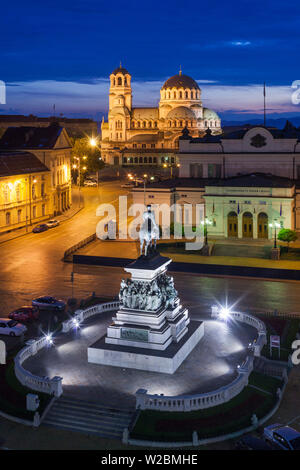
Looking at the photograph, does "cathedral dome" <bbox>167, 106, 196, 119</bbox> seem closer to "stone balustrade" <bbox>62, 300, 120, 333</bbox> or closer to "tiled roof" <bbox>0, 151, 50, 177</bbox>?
"tiled roof" <bbox>0, 151, 50, 177</bbox>

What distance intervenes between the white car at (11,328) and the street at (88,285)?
4.26 meters

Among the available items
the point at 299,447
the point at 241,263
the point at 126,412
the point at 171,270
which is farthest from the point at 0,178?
the point at 299,447

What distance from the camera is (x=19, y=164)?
75.9 meters

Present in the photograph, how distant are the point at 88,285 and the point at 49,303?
7517 millimetres

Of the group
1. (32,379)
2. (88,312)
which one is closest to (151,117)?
(88,312)

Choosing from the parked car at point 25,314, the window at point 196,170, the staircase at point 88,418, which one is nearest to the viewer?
the staircase at point 88,418

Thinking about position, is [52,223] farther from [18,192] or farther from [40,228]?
[18,192]

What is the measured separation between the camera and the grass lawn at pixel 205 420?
2281cm

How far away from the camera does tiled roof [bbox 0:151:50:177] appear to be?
235 feet

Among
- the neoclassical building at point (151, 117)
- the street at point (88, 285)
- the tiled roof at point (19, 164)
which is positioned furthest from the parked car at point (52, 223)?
the neoclassical building at point (151, 117)

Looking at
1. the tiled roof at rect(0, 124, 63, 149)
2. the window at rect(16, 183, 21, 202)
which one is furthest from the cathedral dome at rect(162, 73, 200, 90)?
the window at rect(16, 183, 21, 202)

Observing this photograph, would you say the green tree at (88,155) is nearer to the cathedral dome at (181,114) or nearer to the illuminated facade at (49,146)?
the illuminated facade at (49,146)

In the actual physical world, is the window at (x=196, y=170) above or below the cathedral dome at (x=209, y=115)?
below

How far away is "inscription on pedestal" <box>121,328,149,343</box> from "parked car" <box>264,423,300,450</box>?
28.6 feet
